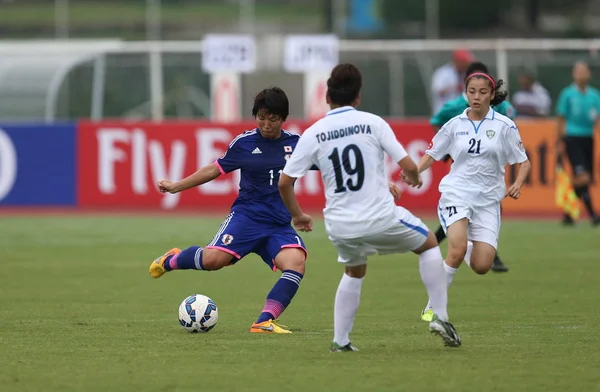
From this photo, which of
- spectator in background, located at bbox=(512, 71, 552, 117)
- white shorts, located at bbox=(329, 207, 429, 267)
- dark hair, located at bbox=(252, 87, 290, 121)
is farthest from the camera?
spectator in background, located at bbox=(512, 71, 552, 117)

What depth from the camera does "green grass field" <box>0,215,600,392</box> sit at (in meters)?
8.14

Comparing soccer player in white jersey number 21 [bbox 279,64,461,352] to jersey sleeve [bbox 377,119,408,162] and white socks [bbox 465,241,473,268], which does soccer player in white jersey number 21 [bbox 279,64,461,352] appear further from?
white socks [bbox 465,241,473,268]

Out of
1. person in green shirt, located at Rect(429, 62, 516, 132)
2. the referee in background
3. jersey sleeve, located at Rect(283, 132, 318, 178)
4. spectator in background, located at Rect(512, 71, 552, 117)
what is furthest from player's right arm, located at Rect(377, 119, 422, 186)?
spectator in background, located at Rect(512, 71, 552, 117)

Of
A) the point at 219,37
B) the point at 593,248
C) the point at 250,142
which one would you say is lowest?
the point at 593,248

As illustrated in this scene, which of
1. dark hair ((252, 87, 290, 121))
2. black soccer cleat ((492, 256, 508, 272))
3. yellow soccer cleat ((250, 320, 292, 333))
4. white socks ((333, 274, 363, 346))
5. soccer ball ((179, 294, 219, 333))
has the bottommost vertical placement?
black soccer cleat ((492, 256, 508, 272))

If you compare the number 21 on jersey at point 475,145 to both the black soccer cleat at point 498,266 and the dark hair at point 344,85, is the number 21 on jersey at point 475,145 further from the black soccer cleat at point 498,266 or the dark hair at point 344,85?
the black soccer cleat at point 498,266

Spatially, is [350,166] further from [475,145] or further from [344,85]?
[475,145]

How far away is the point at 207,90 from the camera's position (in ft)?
96.5

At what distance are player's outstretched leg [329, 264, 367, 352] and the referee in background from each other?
1163cm

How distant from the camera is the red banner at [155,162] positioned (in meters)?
23.8

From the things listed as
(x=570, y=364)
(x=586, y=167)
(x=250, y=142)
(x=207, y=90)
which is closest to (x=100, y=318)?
(x=250, y=142)

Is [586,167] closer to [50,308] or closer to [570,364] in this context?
[50,308]

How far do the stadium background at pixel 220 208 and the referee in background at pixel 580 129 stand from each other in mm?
715

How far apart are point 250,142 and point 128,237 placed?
921 centimetres
